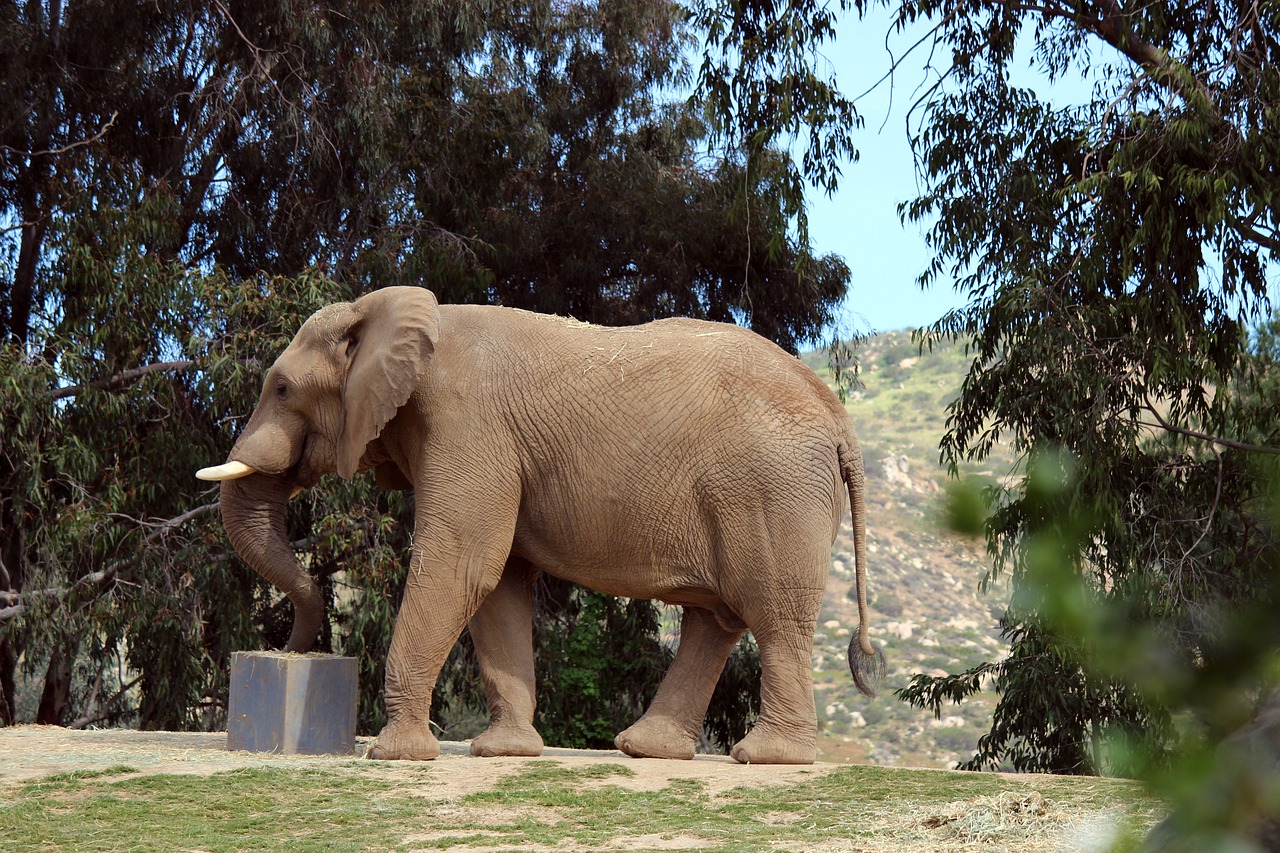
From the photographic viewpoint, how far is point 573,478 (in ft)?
26.1

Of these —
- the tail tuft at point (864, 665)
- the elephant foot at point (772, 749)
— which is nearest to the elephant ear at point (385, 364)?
the elephant foot at point (772, 749)

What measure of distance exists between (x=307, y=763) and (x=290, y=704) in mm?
601

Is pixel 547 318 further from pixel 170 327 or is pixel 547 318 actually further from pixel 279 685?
pixel 170 327

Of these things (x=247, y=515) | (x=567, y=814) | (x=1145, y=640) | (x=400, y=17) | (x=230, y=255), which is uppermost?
(x=400, y=17)

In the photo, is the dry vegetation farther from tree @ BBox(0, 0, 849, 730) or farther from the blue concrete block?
tree @ BBox(0, 0, 849, 730)

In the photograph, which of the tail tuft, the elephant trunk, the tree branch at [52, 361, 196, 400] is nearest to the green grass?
the tail tuft

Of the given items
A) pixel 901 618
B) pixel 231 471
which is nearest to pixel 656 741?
pixel 231 471

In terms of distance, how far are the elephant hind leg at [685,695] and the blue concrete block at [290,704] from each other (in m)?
1.51

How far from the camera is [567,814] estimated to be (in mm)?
6074

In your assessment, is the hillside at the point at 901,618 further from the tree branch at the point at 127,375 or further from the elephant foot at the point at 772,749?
the elephant foot at the point at 772,749

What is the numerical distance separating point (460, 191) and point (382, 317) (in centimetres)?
692

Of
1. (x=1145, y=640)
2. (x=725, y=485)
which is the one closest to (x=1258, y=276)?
(x=725, y=485)

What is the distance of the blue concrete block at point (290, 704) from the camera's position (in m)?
7.80

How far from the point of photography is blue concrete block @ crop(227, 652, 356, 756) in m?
7.80
